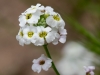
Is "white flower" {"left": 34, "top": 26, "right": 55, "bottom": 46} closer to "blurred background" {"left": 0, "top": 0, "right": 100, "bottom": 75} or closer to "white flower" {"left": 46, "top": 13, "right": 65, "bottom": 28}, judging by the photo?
"white flower" {"left": 46, "top": 13, "right": 65, "bottom": 28}

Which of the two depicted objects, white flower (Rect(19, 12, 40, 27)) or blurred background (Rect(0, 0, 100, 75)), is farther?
blurred background (Rect(0, 0, 100, 75))

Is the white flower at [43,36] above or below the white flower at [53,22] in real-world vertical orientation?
below

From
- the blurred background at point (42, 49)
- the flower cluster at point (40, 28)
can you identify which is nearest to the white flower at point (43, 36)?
the flower cluster at point (40, 28)

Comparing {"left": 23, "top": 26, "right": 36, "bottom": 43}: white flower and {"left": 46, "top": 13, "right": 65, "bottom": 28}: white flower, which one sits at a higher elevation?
{"left": 46, "top": 13, "right": 65, "bottom": 28}: white flower

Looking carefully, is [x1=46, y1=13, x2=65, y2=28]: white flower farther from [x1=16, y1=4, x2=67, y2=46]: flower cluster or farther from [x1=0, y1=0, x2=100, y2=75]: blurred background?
[x1=0, y1=0, x2=100, y2=75]: blurred background

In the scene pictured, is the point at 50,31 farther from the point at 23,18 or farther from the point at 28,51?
the point at 28,51

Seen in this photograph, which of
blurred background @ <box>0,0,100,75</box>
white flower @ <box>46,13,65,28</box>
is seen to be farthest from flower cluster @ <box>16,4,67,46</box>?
blurred background @ <box>0,0,100,75</box>

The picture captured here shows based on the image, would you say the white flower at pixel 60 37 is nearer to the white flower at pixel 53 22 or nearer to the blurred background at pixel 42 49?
the white flower at pixel 53 22

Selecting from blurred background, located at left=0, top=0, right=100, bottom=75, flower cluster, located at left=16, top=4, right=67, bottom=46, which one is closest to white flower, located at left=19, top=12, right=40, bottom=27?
flower cluster, located at left=16, top=4, right=67, bottom=46

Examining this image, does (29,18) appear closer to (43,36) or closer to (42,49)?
(43,36)
